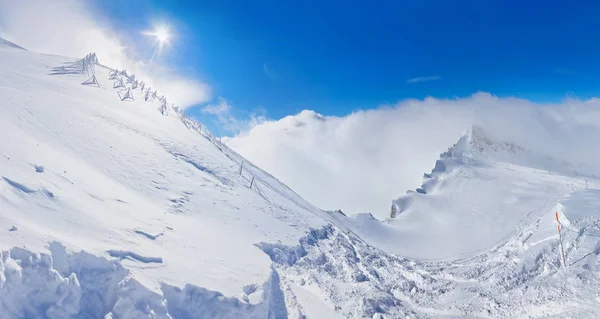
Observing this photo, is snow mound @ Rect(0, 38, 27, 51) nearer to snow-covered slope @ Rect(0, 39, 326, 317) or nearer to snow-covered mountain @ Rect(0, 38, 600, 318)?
snow-covered mountain @ Rect(0, 38, 600, 318)

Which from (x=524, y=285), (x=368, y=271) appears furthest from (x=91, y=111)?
(x=524, y=285)

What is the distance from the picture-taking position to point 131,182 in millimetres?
22047

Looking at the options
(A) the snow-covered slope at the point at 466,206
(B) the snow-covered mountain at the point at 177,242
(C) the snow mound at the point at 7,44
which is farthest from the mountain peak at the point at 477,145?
(C) the snow mound at the point at 7,44

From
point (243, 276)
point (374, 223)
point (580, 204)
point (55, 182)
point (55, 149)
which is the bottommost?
point (243, 276)

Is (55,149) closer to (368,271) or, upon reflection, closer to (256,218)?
(256,218)

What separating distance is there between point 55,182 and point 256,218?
14.8 meters

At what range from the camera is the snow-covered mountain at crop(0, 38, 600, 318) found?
1200 cm

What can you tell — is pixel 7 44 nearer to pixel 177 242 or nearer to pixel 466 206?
pixel 177 242

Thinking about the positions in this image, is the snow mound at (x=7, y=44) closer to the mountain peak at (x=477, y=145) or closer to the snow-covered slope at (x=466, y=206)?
the snow-covered slope at (x=466, y=206)

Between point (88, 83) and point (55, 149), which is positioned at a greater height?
point (88, 83)

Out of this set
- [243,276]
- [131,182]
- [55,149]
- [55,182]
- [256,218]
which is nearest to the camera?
[55,182]

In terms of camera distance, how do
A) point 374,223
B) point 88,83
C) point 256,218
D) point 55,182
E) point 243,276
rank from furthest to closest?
point 374,223 < point 88,83 < point 256,218 < point 243,276 < point 55,182

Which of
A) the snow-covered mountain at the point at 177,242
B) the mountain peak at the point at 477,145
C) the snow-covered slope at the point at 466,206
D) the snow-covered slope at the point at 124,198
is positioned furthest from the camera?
the mountain peak at the point at 477,145

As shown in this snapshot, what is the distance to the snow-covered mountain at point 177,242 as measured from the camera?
12.0m
